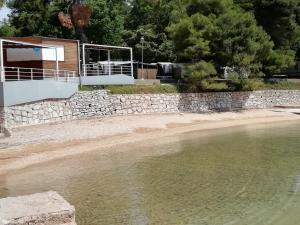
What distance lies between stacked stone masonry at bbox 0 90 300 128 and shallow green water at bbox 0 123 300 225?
582 centimetres

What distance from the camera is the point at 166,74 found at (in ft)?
155

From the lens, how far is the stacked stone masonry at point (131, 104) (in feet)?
89.8

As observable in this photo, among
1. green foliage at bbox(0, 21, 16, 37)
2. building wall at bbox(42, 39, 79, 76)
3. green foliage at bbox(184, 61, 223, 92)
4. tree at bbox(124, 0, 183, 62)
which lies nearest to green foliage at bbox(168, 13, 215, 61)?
green foliage at bbox(184, 61, 223, 92)

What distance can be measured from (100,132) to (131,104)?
7.81 meters

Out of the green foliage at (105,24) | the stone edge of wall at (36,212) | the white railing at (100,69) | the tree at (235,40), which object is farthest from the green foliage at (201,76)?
the stone edge of wall at (36,212)

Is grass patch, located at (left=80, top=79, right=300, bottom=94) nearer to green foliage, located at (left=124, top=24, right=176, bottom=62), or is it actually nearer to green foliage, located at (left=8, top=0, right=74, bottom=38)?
green foliage, located at (left=124, top=24, right=176, bottom=62)

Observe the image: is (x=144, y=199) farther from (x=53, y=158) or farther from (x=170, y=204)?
(x=53, y=158)

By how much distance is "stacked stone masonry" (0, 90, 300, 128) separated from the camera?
27359 millimetres

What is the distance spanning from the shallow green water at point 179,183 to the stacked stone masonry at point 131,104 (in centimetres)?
582

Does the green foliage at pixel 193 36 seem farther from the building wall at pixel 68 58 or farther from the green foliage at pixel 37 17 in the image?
the green foliage at pixel 37 17

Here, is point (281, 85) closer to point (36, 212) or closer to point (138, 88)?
point (138, 88)

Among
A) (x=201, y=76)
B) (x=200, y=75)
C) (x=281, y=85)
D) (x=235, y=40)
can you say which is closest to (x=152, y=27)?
(x=281, y=85)

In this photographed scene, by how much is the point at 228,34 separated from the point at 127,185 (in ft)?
83.0

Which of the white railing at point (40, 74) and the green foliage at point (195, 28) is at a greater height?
the green foliage at point (195, 28)
